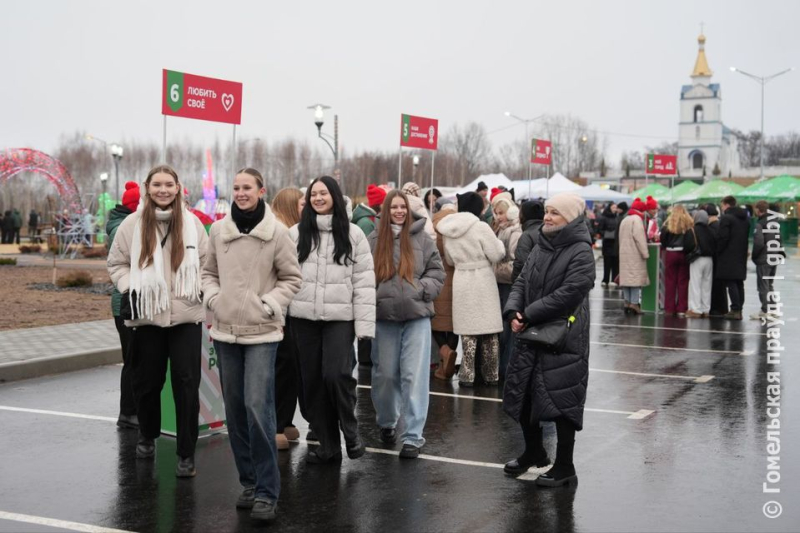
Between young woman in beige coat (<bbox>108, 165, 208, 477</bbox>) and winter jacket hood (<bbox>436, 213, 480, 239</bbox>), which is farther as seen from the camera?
winter jacket hood (<bbox>436, 213, 480, 239</bbox>)

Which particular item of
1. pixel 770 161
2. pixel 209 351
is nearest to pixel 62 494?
pixel 209 351

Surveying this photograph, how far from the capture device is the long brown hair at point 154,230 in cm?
632

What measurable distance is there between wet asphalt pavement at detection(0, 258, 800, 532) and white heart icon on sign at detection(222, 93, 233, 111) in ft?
11.3

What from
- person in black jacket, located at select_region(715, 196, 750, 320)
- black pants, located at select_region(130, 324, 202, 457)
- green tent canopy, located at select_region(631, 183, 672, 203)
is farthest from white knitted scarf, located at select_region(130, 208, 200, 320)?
green tent canopy, located at select_region(631, 183, 672, 203)

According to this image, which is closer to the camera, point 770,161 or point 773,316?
point 773,316

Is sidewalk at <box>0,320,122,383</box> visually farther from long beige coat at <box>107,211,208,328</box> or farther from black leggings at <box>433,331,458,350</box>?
long beige coat at <box>107,211,208,328</box>

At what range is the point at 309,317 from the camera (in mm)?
6516

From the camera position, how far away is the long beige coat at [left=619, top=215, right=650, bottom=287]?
680 inches

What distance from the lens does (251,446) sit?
18.4 feet

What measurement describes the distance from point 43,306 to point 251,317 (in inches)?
524

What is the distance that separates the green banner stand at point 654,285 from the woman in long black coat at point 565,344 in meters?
12.0

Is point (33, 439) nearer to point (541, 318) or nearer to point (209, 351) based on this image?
point (209, 351)

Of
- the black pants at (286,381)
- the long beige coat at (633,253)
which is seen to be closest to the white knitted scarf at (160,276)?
the black pants at (286,381)

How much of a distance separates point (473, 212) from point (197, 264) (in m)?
4.11
